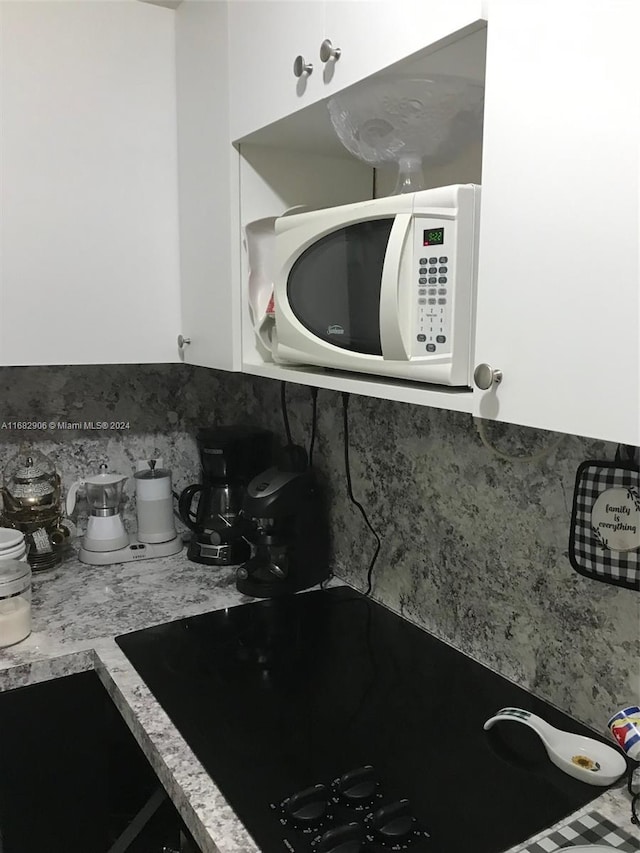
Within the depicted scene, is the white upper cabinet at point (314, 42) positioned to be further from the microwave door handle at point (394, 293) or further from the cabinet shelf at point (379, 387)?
the cabinet shelf at point (379, 387)

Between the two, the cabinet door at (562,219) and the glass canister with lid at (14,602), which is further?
→ the glass canister with lid at (14,602)

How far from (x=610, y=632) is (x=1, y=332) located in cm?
129

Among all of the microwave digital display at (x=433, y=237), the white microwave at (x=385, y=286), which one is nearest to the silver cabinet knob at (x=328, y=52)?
the white microwave at (x=385, y=286)

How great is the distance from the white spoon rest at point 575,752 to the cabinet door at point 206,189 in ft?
2.73

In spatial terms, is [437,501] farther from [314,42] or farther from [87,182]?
[87,182]

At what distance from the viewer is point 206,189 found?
145 cm

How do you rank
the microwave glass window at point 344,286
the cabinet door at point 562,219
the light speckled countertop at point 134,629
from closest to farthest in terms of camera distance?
1. the cabinet door at point 562,219
2. the light speckled countertop at point 134,629
3. the microwave glass window at point 344,286

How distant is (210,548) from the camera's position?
1.78 meters

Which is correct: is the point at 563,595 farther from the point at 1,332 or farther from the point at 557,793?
the point at 1,332

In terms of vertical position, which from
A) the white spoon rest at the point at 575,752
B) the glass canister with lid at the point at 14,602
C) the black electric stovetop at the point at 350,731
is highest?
the glass canister with lid at the point at 14,602

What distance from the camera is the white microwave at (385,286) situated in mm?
871

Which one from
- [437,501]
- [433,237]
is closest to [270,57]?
[433,237]

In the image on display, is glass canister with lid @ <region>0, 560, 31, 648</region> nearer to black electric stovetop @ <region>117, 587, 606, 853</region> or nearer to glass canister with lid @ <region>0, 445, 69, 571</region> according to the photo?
black electric stovetop @ <region>117, 587, 606, 853</region>

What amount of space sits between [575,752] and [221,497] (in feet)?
3.49
